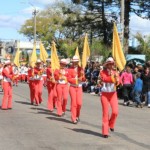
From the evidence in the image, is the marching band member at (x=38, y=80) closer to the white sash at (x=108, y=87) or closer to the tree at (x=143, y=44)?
the white sash at (x=108, y=87)

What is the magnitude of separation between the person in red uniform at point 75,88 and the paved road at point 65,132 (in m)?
0.34

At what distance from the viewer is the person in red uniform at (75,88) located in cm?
1294

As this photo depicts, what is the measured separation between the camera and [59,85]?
48.4 feet

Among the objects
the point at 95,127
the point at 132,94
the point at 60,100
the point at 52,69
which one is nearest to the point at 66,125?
the point at 95,127

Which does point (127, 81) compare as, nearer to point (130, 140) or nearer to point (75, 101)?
point (75, 101)

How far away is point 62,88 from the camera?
14.7 metres

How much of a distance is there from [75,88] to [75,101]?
37 centimetres

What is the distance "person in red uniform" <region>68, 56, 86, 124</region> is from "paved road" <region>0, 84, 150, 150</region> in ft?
1.10

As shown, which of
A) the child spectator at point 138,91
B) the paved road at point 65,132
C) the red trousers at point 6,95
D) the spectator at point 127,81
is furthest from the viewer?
the spectator at point 127,81

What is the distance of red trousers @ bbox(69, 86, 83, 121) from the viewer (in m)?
12.9

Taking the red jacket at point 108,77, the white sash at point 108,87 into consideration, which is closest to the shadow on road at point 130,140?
the white sash at point 108,87

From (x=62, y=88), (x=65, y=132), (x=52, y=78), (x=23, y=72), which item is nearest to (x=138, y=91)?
(x=52, y=78)

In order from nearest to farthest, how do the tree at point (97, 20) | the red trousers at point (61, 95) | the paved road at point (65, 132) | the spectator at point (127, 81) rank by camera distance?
1. the paved road at point (65, 132)
2. the red trousers at point (61, 95)
3. the spectator at point (127, 81)
4. the tree at point (97, 20)

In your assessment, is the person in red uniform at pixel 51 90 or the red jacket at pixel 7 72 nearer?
the red jacket at pixel 7 72
